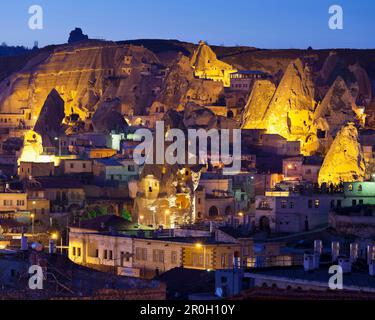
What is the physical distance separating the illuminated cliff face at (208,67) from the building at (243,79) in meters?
0.71

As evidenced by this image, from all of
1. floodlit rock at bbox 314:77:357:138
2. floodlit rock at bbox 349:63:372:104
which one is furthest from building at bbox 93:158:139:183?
floodlit rock at bbox 349:63:372:104

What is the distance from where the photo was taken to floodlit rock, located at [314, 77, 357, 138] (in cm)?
9288

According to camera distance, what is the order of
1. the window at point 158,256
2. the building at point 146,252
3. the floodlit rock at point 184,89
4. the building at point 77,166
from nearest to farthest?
the building at point 146,252, the window at point 158,256, the building at point 77,166, the floodlit rock at point 184,89

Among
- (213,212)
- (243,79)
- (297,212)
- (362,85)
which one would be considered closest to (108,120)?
(243,79)

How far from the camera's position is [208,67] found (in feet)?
392

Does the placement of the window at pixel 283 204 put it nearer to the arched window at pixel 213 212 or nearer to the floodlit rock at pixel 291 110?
the arched window at pixel 213 212

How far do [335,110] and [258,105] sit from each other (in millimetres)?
5169

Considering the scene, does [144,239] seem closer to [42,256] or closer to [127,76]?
[42,256]

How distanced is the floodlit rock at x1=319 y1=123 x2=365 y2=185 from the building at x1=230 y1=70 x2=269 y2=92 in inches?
1405

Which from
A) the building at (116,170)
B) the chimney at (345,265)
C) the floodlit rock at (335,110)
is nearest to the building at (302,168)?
the floodlit rock at (335,110)

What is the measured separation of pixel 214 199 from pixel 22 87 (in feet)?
174

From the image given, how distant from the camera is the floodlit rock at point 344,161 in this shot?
242 ft

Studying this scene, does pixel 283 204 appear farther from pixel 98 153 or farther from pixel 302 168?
pixel 98 153

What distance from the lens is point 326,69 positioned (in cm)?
11675
